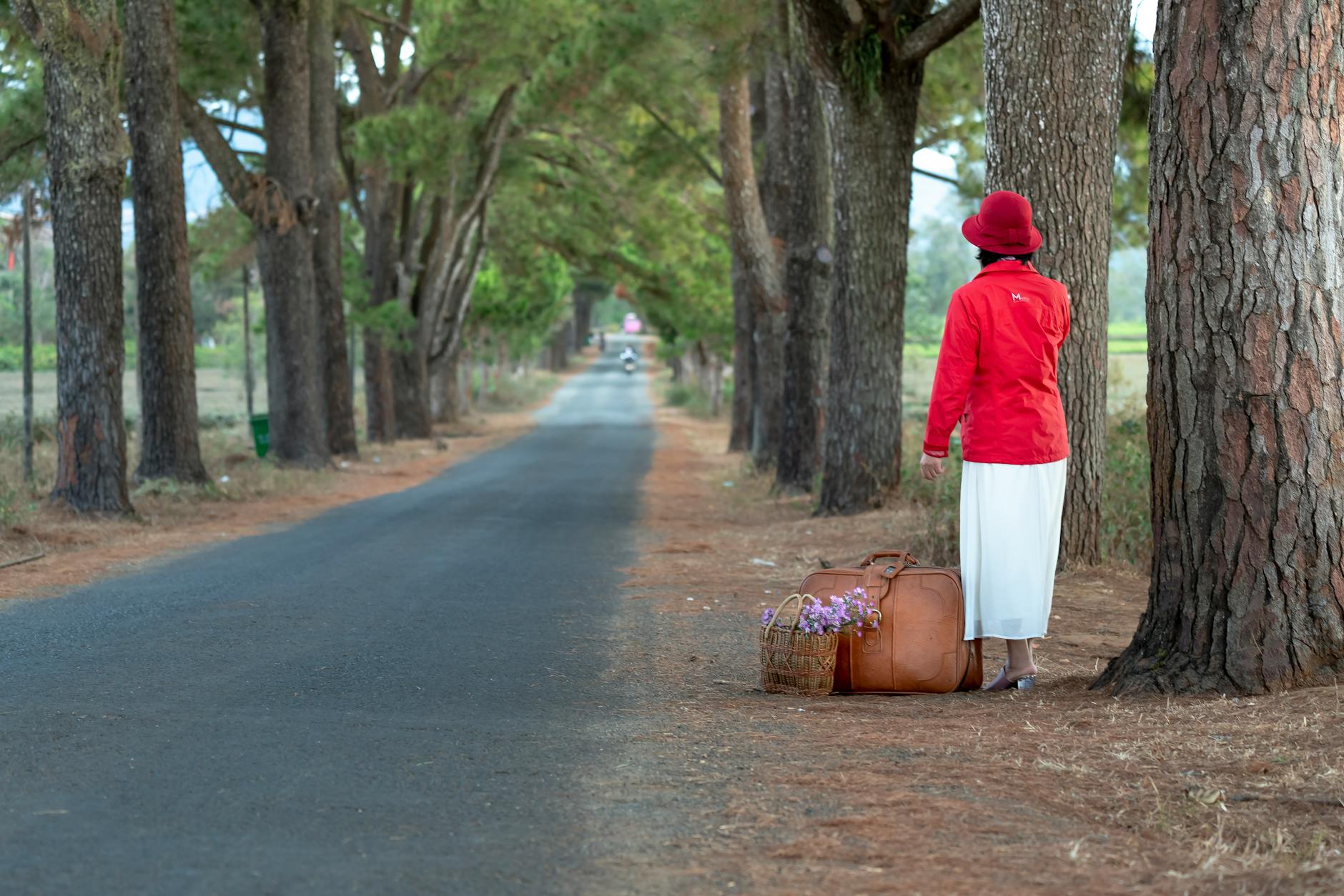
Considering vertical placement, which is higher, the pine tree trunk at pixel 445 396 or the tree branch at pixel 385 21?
the tree branch at pixel 385 21

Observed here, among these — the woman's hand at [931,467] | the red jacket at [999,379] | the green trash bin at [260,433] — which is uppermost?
the red jacket at [999,379]

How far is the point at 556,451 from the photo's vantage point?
105 feet

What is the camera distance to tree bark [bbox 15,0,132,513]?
46.3 ft

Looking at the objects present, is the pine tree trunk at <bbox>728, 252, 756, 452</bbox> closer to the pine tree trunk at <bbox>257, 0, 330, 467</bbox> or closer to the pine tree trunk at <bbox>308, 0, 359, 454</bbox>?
the pine tree trunk at <bbox>308, 0, 359, 454</bbox>

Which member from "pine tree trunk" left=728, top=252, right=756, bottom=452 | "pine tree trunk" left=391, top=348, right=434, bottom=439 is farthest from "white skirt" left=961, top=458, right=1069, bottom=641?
"pine tree trunk" left=391, top=348, right=434, bottom=439

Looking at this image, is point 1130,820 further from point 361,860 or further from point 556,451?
point 556,451

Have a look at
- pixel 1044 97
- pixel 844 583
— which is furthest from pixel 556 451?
pixel 844 583

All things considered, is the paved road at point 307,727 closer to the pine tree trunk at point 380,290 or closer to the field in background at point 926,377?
the pine tree trunk at point 380,290

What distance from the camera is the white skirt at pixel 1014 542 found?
20.0 ft

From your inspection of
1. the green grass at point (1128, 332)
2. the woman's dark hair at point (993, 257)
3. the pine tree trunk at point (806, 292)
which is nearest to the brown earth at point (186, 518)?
the pine tree trunk at point (806, 292)

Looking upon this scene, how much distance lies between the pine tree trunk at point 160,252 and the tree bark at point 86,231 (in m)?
2.25

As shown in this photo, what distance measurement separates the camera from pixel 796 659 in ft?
20.2

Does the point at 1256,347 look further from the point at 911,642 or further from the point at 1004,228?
the point at 911,642

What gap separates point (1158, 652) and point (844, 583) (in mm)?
1291
